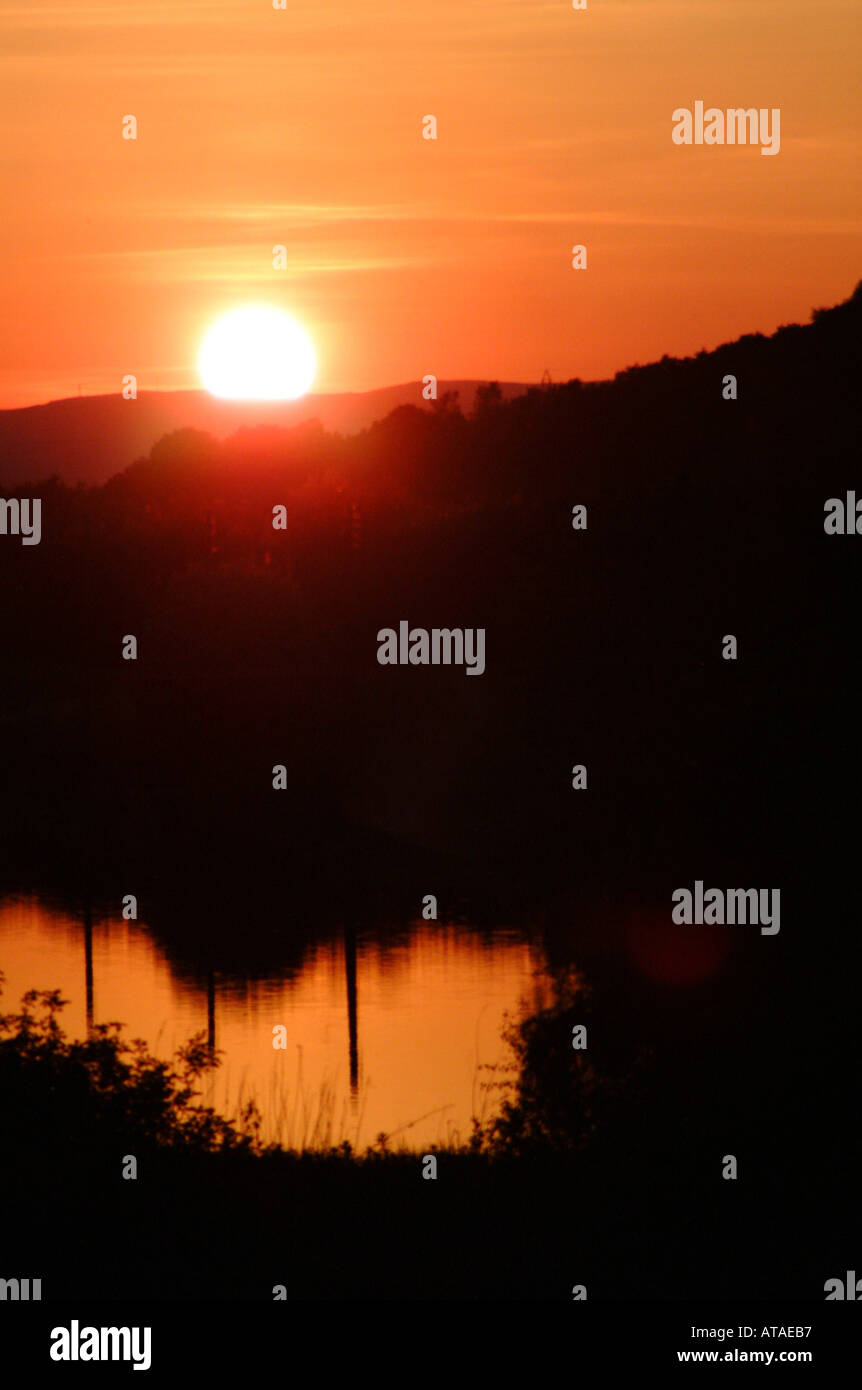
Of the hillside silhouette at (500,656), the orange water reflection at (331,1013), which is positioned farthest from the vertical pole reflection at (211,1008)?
the hillside silhouette at (500,656)

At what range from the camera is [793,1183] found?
13.3 m

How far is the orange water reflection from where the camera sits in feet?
62.6

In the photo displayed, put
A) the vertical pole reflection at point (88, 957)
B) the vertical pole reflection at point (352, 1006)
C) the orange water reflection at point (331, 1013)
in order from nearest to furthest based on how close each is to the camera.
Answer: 1. the orange water reflection at point (331, 1013)
2. the vertical pole reflection at point (352, 1006)
3. the vertical pole reflection at point (88, 957)

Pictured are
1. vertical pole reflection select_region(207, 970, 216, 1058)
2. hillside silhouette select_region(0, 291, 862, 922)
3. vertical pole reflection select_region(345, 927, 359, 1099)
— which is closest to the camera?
vertical pole reflection select_region(345, 927, 359, 1099)

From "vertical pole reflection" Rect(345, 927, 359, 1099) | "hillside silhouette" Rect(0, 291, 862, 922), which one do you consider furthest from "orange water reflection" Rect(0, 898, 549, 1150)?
"hillside silhouette" Rect(0, 291, 862, 922)

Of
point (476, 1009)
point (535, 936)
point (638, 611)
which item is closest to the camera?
point (476, 1009)

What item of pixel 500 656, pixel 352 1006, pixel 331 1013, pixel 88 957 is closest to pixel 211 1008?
pixel 331 1013

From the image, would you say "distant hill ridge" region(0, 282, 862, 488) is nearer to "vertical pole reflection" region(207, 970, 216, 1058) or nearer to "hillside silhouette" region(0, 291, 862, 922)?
"hillside silhouette" region(0, 291, 862, 922)

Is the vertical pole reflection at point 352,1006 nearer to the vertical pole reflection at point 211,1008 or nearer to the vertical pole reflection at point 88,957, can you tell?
the vertical pole reflection at point 211,1008

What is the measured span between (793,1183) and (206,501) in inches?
3512

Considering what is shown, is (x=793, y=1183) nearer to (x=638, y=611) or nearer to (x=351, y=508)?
(x=638, y=611)

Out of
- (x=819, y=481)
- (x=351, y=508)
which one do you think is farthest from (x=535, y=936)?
(x=351, y=508)

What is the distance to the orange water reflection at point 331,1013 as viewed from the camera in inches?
751

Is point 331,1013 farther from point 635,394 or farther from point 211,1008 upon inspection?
point 635,394
